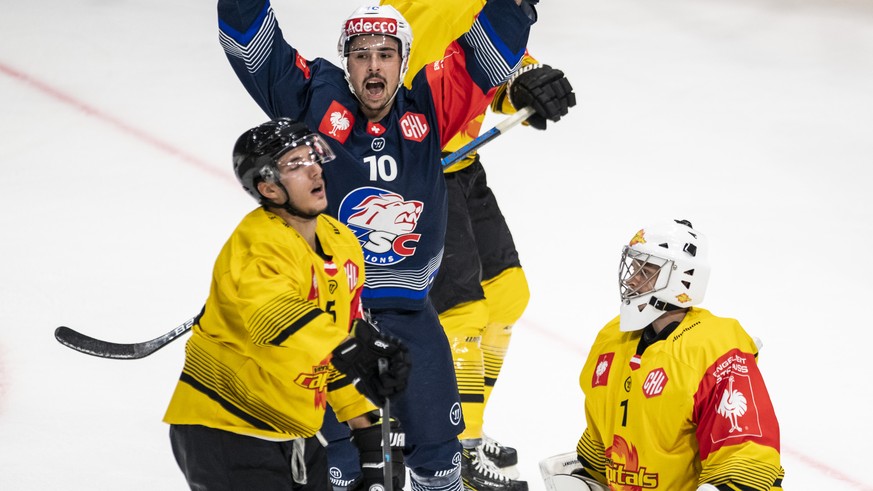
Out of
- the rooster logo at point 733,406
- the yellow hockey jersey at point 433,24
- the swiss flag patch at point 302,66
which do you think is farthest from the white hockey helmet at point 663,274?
the swiss flag patch at point 302,66

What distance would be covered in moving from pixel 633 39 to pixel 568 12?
0.53 meters

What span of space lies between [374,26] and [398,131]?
29cm

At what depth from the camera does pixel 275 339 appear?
261 centimetres

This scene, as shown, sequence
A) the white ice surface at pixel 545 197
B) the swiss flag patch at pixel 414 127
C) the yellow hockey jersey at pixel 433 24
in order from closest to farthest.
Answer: the swiss flag patch at pixel 414 127, the yellow hockey jersey at pixel 433 24, the white ice surface at pixel 545 197

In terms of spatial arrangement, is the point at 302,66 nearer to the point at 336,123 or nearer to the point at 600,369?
the point at 336,123

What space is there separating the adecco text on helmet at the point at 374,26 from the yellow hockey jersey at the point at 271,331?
2.06ft

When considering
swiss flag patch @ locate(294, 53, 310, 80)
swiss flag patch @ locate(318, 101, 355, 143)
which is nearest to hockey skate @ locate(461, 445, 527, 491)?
swiss flag patch @ locate(318, 101, 355, 143)

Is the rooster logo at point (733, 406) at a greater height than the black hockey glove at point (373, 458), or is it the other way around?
the rooster logo at point (733, 406)

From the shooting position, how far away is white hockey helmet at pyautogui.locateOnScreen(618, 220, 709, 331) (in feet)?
10.2

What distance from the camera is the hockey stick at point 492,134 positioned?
389cm

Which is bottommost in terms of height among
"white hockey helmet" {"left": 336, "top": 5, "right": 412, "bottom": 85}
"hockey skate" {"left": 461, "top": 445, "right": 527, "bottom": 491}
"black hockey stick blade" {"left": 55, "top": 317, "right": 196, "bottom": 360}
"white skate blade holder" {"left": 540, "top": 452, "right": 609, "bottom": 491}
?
"hockey skate" {"left": 461, "top": 445, "right": 527, "bottom": 491}

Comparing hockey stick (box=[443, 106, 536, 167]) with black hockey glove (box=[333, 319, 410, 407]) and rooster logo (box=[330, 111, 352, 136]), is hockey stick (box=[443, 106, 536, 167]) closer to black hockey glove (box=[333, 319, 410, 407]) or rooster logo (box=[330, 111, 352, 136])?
rooster logo (box=[330, 111, 352, 136])

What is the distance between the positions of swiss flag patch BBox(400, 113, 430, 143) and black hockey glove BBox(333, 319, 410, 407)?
2.70 ft

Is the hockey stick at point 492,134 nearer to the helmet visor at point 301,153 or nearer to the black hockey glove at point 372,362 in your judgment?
the helmet visor at point 301,153
